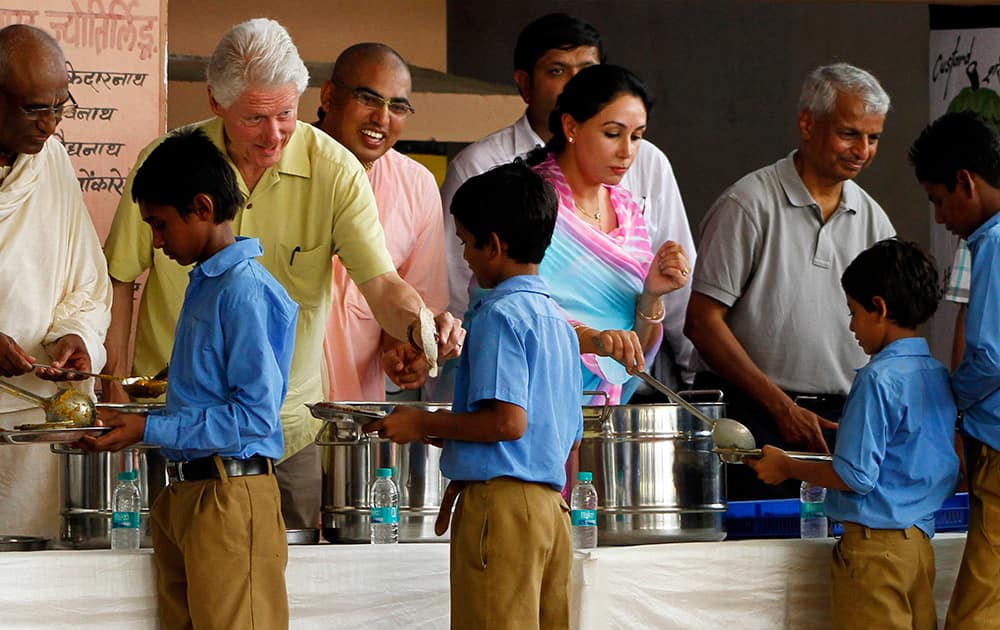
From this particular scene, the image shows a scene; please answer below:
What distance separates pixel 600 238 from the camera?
3475mm

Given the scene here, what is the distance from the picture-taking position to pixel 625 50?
7.11 m

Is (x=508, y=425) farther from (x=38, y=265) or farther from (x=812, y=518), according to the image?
(x=38, y=265)

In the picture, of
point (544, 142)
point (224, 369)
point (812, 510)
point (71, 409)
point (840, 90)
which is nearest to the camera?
point (224, 369)

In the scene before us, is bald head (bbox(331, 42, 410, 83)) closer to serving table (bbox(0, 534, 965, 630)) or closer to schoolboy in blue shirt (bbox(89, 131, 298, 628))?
schoolboy in blue shirt (bbox(89, 131, 298, 628))

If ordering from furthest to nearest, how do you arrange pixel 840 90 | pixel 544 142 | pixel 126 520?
pixel 544 142
pixel 840 90
pixel 126 520

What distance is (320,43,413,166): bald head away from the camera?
3.76m

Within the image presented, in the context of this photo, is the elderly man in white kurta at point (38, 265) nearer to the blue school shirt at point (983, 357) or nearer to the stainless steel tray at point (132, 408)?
the stainless steel tray at point (132, 408)

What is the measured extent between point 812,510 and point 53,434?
5.55ft

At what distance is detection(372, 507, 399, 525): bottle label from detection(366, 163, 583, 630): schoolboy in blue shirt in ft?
0.89

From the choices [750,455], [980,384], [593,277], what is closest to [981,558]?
[980,384]

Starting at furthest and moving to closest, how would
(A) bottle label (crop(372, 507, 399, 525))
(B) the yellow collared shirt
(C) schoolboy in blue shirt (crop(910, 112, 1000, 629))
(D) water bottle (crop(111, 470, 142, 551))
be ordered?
(B) the yellow collared shirt, (C) schoolboy in blue shirt (crop(910, 112, 1000, 629)), (A) bottle label (crop(372, 507, 399, 525)), (D) water bottle (crop(111, 470, 142, 551))

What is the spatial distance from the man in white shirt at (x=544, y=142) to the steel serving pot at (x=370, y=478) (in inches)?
39.6

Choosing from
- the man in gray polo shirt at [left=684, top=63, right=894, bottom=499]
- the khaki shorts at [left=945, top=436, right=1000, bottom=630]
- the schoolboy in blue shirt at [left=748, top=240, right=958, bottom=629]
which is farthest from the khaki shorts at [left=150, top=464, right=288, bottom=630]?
the man in gray polo shirt at [left=684, top=63, right=894, bottom=499]

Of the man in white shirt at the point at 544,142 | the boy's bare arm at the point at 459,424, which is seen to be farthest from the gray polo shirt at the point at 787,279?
the boy's bare arm at the point at 459,424
